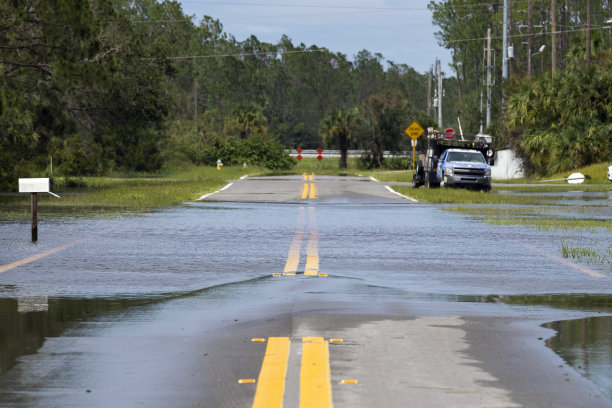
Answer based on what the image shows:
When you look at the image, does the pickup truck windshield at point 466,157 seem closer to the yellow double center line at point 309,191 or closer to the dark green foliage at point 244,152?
the yellow double center line at point 309,191

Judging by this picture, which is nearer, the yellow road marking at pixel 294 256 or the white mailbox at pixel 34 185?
the yellow road marking at pixel 294 256

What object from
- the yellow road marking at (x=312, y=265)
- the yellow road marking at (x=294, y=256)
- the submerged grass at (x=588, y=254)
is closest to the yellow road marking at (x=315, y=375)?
the yellow road marking at (x=312, y=265)

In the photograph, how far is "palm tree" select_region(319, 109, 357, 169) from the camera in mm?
91562

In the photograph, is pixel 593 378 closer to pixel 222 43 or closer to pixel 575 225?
pixel 575 225

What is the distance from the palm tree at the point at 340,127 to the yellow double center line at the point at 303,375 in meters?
83.4

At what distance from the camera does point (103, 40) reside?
165 feet

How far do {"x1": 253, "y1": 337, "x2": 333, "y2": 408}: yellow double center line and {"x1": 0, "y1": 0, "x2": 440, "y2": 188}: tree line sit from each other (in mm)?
23219

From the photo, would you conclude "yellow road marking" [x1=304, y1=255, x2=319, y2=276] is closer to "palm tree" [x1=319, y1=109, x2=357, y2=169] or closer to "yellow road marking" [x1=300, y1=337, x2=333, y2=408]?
"yellow road marking" [x1=300, y1=337, x2=333, y2=408]

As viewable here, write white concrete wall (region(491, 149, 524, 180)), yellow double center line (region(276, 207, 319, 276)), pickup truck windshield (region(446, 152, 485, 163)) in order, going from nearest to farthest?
yellow double center line (region(276, 207, 319, 276)), pickup truck windshield (region(446, 152, 485, 163)), white concrete wall (region(491, 149, 524, 180))

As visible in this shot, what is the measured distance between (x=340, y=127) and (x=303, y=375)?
8472cm

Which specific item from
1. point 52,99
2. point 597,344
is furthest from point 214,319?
point 52,99

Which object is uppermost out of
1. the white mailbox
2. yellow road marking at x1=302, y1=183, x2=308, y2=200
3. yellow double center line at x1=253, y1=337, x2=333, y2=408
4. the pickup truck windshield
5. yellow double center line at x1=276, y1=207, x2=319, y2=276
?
the pickup truck windshield

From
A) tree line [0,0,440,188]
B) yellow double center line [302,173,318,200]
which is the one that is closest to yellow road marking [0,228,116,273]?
tree line [0,0,440,188]

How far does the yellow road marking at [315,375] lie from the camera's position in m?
6.45
